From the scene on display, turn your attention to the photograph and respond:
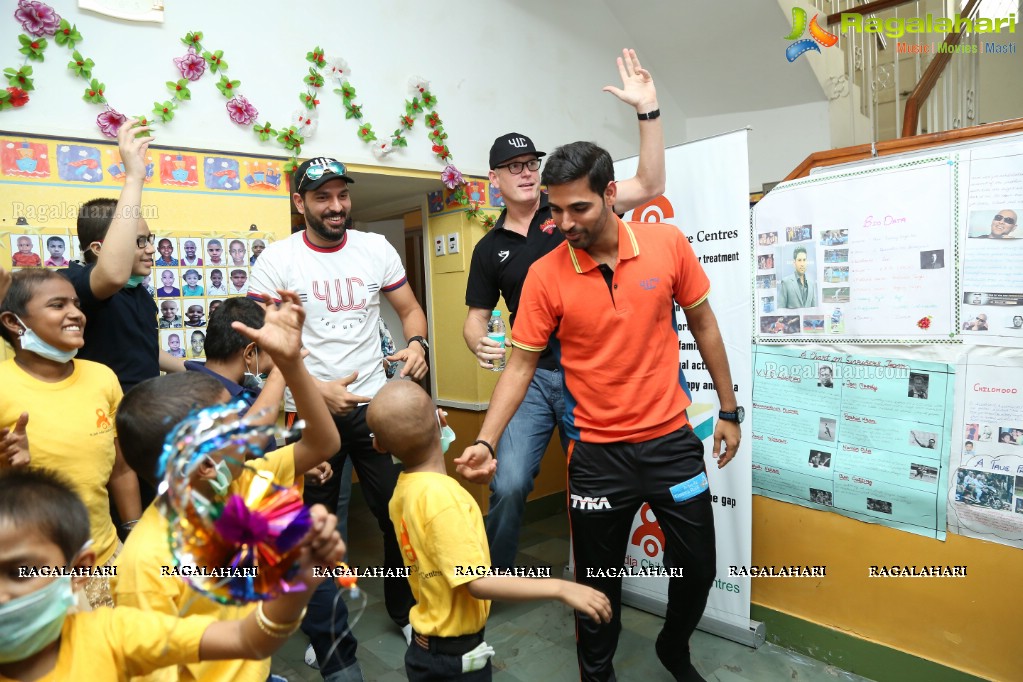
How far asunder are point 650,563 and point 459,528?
172 cm

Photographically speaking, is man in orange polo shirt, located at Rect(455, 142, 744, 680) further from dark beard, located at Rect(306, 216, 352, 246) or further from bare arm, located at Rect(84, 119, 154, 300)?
bare arm, located at Rect(84, 119, 154, 300)

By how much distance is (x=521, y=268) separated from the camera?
9.46 ft

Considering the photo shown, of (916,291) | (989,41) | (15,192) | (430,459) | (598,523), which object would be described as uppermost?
(989,41)

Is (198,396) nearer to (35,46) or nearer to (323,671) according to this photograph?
(323,671)

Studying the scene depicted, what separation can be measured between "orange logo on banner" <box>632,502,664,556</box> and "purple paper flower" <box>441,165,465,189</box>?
7.23 ft

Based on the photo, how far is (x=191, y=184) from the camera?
3.02 metres

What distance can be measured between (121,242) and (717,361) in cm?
203

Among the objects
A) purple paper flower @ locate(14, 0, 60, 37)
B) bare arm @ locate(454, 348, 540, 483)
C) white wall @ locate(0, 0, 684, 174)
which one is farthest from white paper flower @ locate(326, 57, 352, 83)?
bare arm @ locate(454, 348, 540, 483)

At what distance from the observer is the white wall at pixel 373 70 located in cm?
279

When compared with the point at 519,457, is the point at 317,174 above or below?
above

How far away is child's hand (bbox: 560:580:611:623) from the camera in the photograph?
1.52 meters

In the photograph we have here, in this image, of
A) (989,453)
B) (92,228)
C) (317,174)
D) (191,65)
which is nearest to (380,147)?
(191,65)

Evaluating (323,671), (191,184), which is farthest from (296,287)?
(323,671)

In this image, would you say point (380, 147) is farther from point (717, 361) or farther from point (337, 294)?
point (717, 361)
